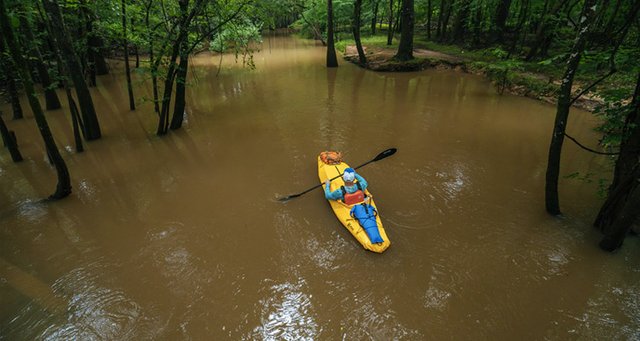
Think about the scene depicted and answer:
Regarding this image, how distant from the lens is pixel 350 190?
5.57m

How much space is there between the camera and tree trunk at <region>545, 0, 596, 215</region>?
4145 millimetres

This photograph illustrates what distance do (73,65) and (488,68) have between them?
51.1 feet

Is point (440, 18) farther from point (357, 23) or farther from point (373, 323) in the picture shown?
point (373, 323)

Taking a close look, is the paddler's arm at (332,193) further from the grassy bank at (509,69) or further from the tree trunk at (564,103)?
the grassy bank at (509,69)

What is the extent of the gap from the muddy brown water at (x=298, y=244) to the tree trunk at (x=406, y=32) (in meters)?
10.0

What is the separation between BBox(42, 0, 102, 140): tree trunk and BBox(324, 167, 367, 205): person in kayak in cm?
699

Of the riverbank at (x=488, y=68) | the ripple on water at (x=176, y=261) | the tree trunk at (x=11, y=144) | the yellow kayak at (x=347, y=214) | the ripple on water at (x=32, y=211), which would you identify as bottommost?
the ripple on water at (x=176, y=261)

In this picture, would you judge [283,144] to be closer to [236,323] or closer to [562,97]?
[236,323]

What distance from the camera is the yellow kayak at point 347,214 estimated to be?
484 centimetres

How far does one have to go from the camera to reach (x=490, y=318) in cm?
396

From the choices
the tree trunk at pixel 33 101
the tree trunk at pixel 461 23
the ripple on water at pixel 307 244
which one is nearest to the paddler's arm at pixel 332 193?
the ripple on water at pixel 307 244

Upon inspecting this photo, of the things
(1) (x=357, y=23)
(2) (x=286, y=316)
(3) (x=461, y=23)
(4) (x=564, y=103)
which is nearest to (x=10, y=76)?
(2) (x=286, y=316)

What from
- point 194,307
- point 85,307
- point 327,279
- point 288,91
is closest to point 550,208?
point 327,279

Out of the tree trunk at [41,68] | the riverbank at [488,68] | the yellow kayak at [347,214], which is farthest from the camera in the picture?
the riverbank at [488,68]
